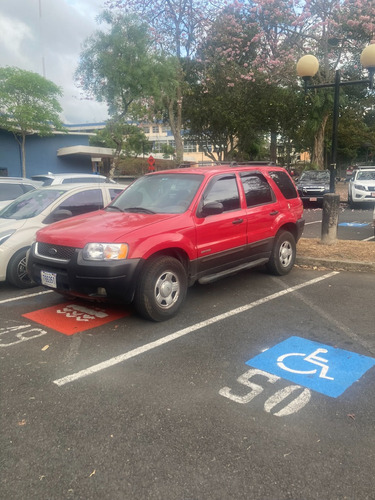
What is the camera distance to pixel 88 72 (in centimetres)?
1672

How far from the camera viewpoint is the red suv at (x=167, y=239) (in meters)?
4.56

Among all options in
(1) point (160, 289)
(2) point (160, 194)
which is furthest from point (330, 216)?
(1) point (160, 289)

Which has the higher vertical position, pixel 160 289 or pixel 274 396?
pixel 160 289

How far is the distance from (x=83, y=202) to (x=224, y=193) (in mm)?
2742

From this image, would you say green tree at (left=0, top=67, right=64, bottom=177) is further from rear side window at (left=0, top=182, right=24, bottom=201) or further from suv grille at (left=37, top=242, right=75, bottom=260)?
suv grille at (left=37, top=242, right=75, bottom=260)

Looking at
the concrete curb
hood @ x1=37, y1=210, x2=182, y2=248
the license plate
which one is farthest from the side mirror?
the concrete curb

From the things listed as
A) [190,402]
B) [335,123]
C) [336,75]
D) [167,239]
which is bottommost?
[190,402]

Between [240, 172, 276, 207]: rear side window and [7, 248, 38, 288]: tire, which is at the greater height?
[240, 172, 276, 207]: rear side window

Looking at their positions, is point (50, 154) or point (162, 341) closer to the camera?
point (162, 341)

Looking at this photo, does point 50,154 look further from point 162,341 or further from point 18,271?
point 162,341

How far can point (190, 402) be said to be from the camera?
125 inches

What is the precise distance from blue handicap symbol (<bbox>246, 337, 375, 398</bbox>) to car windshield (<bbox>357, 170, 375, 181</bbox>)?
1575cm

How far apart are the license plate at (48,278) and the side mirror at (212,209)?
1.98 metres

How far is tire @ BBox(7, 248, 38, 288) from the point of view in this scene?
6.16 metres
